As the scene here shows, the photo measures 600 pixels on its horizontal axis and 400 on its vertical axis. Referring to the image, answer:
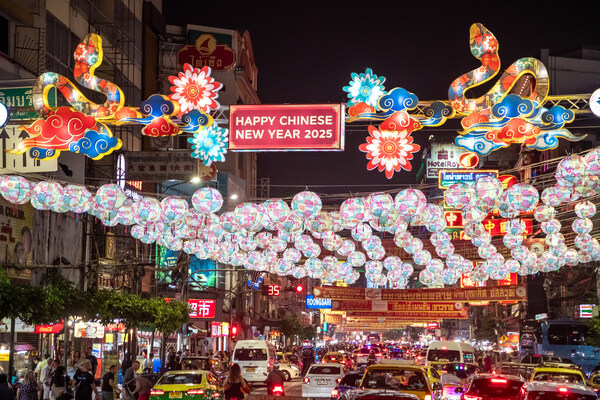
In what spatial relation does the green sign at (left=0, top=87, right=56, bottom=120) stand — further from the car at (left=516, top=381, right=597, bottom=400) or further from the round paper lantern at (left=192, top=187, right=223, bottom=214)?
the car at (left=516, top=381, right=597, bottom=400)

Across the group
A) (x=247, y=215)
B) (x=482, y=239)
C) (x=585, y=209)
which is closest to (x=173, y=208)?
(x=247, y=215)

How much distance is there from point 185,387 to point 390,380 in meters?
6.10

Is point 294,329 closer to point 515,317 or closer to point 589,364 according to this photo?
point 515,317

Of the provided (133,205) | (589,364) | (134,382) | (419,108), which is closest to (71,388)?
(134,382)

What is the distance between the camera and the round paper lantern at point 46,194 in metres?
19.5

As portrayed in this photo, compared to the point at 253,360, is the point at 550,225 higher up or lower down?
higher up

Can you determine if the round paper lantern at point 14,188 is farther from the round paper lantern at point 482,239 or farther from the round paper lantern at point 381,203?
the round paper lantern at point 482,239

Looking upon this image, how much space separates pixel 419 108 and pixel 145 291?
2985 cm

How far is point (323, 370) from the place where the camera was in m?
28.6

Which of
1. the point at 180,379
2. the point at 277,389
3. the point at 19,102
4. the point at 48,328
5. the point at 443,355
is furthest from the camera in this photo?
the point at 443,355

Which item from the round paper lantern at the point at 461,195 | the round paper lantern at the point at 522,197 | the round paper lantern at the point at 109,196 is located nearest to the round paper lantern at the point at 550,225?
the round paper lantern at the point at 522,197

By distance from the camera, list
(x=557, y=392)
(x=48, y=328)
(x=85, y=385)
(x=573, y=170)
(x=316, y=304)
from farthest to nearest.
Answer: (x=316, y=304) → (x=48, y=328) → (x=85, y=385) → (x=573, y=170) → (x=557, y=392)

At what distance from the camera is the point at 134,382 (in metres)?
24.1

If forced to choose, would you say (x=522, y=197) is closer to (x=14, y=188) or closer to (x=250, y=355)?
(x=14, y=188)
